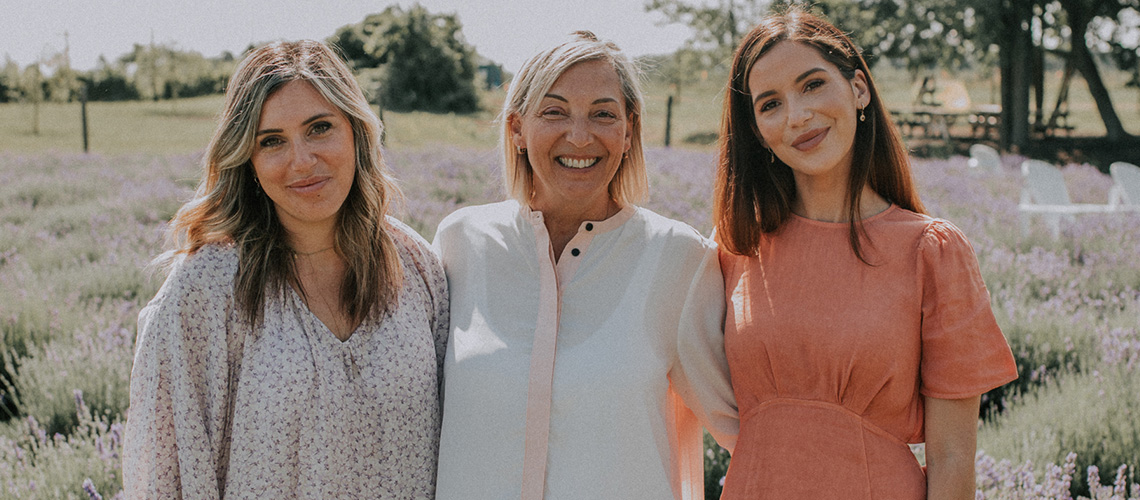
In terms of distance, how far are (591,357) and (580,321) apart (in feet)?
0.39

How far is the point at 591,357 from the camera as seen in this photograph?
2.10m

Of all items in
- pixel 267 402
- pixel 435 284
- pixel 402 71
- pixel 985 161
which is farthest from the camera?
pixel 402 71

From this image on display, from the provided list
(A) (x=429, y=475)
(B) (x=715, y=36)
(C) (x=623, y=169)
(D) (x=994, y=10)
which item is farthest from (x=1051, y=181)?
(B) (x=715, y=36)

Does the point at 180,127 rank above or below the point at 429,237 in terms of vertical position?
above

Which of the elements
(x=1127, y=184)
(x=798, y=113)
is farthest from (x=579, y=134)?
(x=1127, y=184)

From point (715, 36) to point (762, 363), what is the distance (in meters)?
34.3

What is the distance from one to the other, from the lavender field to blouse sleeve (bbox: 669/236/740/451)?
905 mm

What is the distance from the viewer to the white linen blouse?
2.05 m

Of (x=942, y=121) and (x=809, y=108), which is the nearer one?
(x=809, y=108)

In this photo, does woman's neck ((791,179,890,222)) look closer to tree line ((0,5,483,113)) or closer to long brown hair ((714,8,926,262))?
long brown hair ((714,8,926,262))

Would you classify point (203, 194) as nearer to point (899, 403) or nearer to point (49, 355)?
point (899, 403)

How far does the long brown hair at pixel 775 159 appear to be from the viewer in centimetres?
212

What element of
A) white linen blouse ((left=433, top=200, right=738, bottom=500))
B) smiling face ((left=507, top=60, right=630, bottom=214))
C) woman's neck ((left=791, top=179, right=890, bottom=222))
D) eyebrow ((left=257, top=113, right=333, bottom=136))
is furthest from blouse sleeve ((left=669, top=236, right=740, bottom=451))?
eyebrow ((left=257, top=113, right=333, bottom=136))

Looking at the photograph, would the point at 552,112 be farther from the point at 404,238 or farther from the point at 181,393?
the point at 181,393
